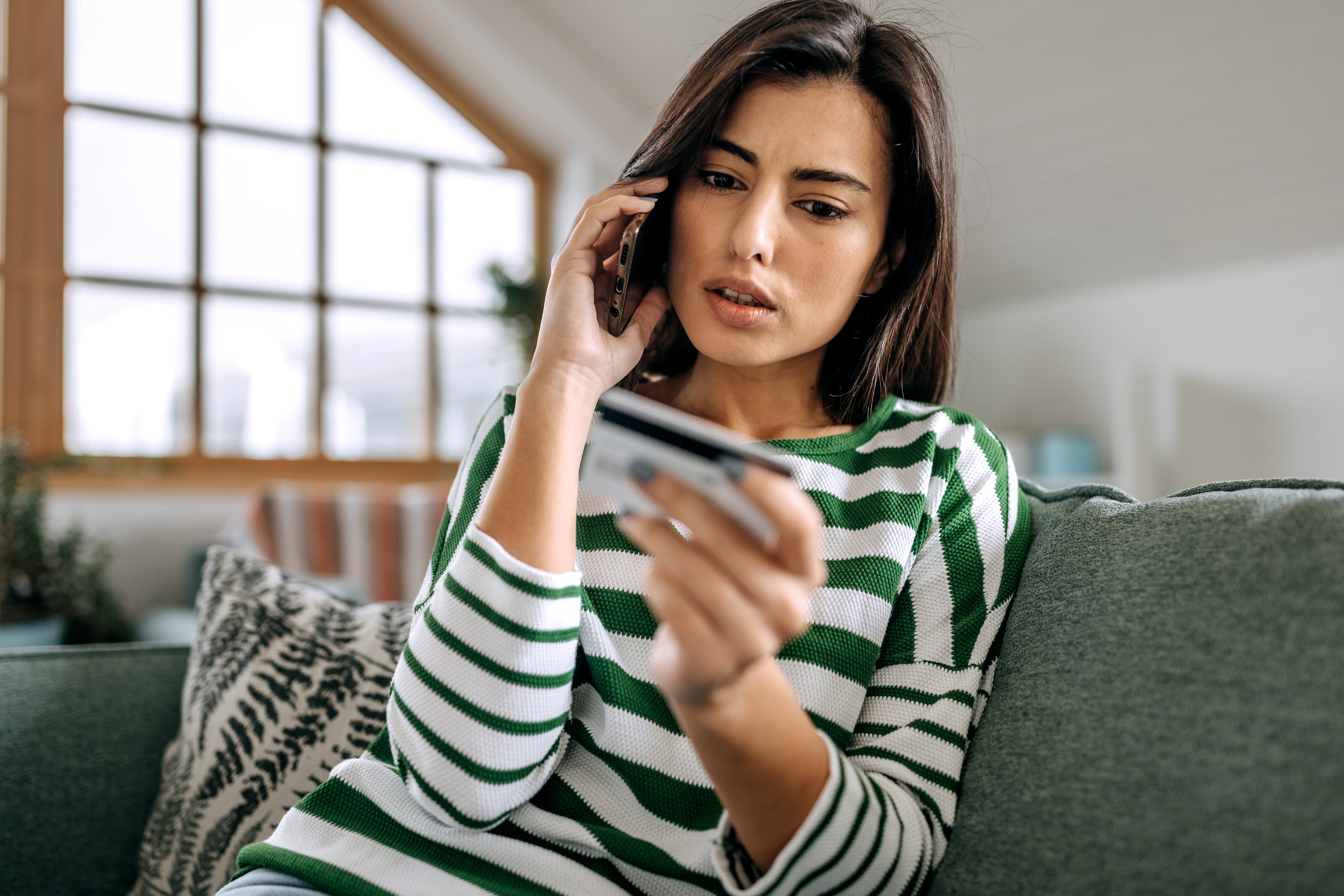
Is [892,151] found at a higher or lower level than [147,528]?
higher

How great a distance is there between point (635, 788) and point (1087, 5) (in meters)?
2.76

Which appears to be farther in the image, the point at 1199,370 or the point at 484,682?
the point at 1199,370

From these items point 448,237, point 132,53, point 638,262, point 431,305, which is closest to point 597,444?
point 638,262

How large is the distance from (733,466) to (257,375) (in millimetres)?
4296

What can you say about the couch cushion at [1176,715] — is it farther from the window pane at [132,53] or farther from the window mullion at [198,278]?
the window pane at [132,53]

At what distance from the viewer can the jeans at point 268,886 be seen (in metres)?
0.79

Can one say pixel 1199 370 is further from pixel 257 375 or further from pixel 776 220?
pixel 257 375

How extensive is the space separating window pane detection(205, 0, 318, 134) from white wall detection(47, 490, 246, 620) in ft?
5.62

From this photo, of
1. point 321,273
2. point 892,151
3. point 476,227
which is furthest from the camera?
point 476,227

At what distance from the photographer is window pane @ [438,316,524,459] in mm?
4766

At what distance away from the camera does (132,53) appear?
4.14 m

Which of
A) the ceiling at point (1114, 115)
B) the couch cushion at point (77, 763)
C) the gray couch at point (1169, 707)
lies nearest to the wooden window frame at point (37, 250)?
the ceiling at point (1114, 115)

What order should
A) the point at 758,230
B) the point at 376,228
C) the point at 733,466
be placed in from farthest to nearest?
1. the point at 376,228
2. the point at 758,230
3. the point at 733,466

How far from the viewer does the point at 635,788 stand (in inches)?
32.9
